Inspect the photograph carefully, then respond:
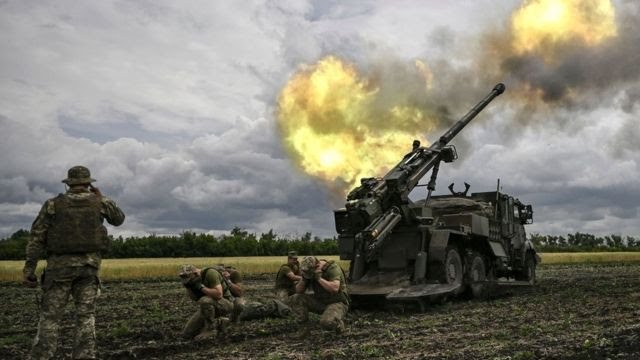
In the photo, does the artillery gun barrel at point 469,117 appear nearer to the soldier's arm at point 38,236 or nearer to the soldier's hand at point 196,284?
the soldier's hand at point 196,284

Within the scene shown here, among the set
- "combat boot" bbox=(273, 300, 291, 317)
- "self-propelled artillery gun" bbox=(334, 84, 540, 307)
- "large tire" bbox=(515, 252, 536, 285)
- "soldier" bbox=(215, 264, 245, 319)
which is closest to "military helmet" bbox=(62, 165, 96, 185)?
"soldier" bbox=(215, 264, 245, 319)

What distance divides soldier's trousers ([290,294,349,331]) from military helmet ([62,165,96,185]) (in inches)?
176

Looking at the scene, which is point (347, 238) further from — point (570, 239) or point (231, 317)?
point (570, 239)

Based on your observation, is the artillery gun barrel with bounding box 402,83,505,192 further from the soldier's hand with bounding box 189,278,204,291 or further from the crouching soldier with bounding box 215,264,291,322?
the soldier's hand with bounding box 189,278,204,291

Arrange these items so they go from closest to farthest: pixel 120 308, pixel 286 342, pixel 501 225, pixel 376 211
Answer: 1. pixel 286 342
2. pixel 376 211
3. pixel 120 308
4. pixel 501 225

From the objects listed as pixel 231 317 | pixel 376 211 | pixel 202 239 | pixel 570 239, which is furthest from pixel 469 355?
pixel 570 239

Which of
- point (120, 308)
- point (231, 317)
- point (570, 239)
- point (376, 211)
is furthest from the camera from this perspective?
point (570, 239)

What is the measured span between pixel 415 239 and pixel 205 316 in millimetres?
6274

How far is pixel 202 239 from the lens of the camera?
65.4m

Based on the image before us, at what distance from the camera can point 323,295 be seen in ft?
37.6

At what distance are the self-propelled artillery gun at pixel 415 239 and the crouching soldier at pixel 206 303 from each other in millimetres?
4095

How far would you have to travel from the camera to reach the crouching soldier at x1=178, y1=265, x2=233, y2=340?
1043cm

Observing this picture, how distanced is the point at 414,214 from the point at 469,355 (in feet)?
23.4

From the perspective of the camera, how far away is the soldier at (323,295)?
10.8 metres
